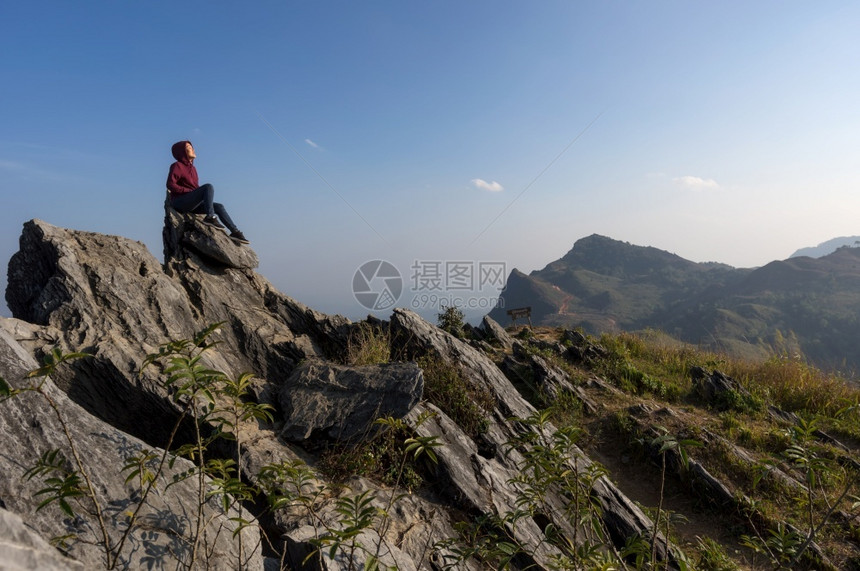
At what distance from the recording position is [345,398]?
6.57 meters

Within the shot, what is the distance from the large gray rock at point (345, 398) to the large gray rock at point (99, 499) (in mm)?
2389

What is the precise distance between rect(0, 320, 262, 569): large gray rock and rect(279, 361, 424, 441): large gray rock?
2.39 meters

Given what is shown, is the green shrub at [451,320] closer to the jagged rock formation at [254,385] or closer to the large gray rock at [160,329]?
the jagged rock formation at [254,385]

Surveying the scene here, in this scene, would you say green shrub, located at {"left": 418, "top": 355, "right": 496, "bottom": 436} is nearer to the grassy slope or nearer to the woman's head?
the grassy slope

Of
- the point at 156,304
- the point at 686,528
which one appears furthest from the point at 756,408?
the point at 156,304

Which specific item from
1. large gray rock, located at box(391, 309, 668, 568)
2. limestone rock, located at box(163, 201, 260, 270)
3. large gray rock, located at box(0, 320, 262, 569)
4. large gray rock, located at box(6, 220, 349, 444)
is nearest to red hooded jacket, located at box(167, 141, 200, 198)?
limestone rock, located at box(163, 201, 260, 270)

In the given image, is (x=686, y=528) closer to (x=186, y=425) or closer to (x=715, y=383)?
(x=715, y=383)

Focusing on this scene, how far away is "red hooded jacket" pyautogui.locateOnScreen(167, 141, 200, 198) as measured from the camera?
9727 mm

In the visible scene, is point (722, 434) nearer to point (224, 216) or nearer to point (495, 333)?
point (495, 333)

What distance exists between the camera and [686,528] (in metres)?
7.25

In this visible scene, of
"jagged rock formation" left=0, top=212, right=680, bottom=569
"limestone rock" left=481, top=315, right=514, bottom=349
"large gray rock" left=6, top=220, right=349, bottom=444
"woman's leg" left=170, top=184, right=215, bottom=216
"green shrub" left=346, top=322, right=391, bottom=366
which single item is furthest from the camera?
"limestone rock" left=481, top=315, right=514, bottom=349

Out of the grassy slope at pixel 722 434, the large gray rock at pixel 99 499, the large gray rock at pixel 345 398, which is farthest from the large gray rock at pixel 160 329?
the grassy slope at pixel 722 434

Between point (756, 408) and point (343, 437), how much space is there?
1129 cm

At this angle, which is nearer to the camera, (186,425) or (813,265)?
(186,425)
